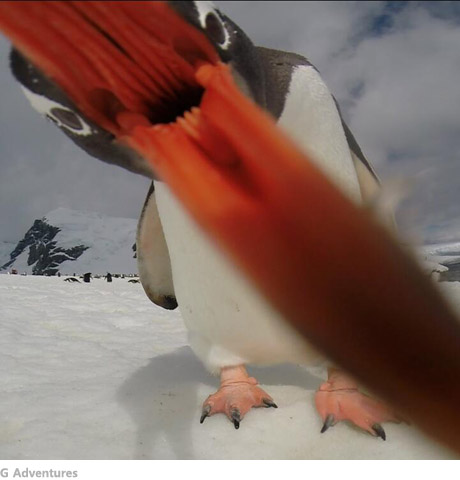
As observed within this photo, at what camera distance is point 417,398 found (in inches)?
13.2

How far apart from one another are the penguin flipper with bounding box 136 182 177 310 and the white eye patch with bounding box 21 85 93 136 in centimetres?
112

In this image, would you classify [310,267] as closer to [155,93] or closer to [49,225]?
[155,93]

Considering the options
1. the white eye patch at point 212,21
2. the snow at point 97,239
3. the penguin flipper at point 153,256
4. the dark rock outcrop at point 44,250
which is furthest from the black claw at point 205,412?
the dark rock outcrop at point 44,250

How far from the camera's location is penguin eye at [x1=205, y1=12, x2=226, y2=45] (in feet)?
1.93

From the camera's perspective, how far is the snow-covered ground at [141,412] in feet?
4.25

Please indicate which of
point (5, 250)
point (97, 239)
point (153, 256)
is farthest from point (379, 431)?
point (5, 250)

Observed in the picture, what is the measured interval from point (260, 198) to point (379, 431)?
1.09 meters

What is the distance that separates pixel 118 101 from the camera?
522mm

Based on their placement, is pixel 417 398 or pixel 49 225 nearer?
pixel 417 398

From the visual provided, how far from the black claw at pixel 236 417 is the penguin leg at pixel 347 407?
8.7 inches

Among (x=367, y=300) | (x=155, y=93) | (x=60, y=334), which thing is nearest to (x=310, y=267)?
(x=367, y=300)

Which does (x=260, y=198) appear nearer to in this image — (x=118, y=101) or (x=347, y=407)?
(x=118, y=101)

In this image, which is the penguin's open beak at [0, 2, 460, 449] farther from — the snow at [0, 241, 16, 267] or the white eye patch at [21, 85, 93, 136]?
the snow at [0, 241, 16, 267]

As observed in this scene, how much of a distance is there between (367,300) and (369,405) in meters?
1.13
